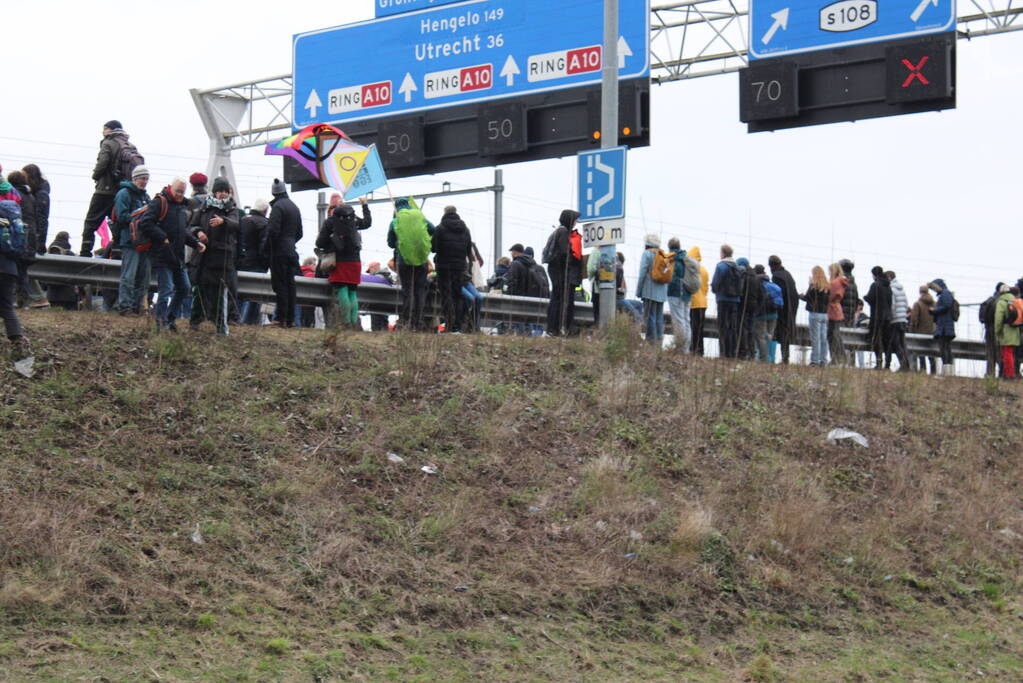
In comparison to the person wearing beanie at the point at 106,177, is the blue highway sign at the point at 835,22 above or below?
above

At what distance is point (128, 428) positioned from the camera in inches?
398

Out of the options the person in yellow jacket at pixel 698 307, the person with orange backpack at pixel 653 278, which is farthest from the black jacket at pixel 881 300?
the person with orange backpack at pixel 653 278

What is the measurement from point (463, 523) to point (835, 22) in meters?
15.5

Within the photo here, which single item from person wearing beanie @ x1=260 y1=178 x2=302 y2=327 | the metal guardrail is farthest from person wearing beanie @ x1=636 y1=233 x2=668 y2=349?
person wearing beanie @ x1=260 y1=178 x2=302 y2=327

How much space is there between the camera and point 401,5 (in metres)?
27.8

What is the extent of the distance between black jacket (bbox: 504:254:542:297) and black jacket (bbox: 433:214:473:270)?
8.96 feet

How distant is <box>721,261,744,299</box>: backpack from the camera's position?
56.2 ft

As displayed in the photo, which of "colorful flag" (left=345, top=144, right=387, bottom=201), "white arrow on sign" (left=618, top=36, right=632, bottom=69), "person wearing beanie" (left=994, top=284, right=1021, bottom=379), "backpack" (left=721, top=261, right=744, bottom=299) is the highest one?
"white arrow on sign" (left=618, top=36, right=632, bottom=69)

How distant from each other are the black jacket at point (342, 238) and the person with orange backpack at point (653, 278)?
11.4ft

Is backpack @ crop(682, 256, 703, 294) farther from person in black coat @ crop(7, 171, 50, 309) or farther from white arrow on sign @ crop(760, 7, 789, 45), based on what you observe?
white arrow on sign @ crop(760, 7, 789, 45)

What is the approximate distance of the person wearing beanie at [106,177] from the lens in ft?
48.9

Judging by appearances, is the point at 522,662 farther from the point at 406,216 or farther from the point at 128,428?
the point at 406,216

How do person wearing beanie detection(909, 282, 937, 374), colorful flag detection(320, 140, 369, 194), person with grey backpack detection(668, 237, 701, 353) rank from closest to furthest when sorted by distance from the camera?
1. person with grey backpack detection(668, 237, 701, 353)
2. colorful flag detection(320, 140, 369, 194)
3. person wearing beanie detection(909, 282, 937, 374)

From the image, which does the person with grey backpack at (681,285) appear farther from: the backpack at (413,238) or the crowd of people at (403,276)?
the backpack at (413,238)
